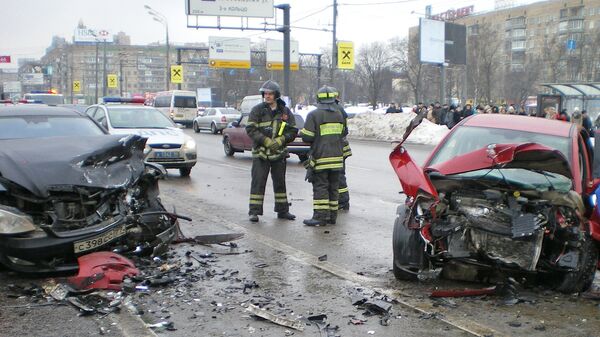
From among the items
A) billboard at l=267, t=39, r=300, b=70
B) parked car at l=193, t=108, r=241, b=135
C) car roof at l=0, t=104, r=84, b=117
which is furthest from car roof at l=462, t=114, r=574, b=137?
billboard at l=267, t=39, r=300, b=70

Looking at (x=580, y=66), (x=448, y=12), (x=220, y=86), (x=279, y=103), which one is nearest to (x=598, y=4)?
(x=448, y=12)

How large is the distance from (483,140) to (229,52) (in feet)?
137

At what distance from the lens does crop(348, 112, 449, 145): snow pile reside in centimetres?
2739

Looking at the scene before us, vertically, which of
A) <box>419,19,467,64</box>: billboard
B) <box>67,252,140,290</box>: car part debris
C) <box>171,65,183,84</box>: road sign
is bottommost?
<box>67,252,140,290</box>: car part debris

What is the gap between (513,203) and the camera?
16.4 ft

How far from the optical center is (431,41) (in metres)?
35.2

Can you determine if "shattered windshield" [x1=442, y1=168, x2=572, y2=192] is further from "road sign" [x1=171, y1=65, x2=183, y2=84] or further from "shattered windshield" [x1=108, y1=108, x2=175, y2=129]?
"road sign" [x1=171, y1=65, x2=183, y2=84]

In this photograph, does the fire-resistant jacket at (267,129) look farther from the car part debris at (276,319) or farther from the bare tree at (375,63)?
the bare tree at (375,63)

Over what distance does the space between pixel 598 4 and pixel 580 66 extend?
29.2 meters

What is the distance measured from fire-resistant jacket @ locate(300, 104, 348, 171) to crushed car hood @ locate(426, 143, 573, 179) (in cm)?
285

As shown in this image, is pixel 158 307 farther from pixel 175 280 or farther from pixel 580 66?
pixel 580 66

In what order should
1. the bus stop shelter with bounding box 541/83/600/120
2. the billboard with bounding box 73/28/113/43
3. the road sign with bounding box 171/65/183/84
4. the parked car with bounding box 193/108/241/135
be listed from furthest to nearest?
the billboard with bounding box 73/28/113/43 → the road sign with bounding box 171/65/183/84 → the parked car with bounding box 193/108/241/135 → the bus stop shelter with bounding box 541/83/600/120

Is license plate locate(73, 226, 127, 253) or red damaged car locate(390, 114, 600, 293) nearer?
red damaged car locate(390, 114, 600, 293)

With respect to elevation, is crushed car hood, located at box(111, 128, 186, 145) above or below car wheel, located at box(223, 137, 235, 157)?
above
